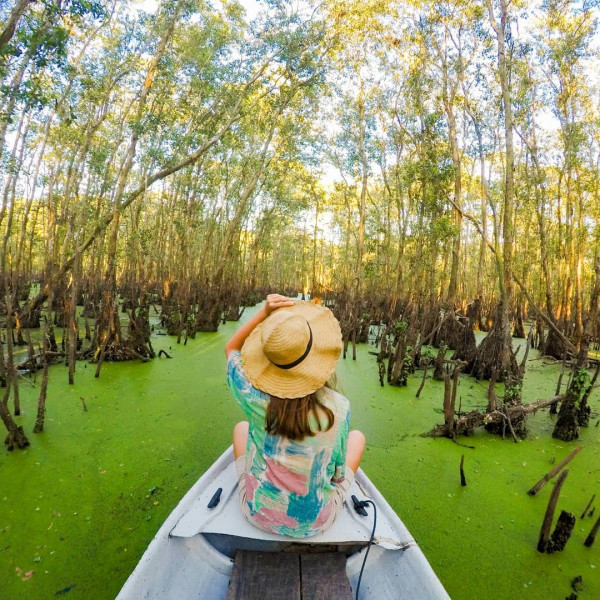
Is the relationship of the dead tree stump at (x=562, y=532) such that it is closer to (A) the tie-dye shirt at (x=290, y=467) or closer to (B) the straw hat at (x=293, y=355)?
(A) the tie-dye shirt at (x=290, y=467)

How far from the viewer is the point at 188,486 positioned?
2252mm

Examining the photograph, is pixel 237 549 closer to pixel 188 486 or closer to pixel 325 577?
pixel 325 577

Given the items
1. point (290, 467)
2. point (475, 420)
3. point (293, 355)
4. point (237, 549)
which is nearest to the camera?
point (293, 355)

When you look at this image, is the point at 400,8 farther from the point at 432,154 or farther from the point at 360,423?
the point at 360,423

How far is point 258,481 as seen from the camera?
1381 millimetres

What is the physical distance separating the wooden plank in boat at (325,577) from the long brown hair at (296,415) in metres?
0.49

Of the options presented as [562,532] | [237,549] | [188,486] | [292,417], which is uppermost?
[292,417]

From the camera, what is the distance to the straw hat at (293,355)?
1170mm

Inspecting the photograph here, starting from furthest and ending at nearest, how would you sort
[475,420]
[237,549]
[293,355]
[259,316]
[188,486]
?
[475,420]
[188,486]
[259,316]
[237,549]
[293,355]

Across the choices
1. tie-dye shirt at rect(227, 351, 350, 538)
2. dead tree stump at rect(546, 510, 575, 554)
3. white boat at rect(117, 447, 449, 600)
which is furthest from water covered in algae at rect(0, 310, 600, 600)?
tie-dye shirt at rect(227, 351, 350, 538)

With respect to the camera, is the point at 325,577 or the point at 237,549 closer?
the point at 325,577

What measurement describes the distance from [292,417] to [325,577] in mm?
586

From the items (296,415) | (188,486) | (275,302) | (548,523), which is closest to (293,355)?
(296,415)

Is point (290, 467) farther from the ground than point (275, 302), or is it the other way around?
point (275, 302)
